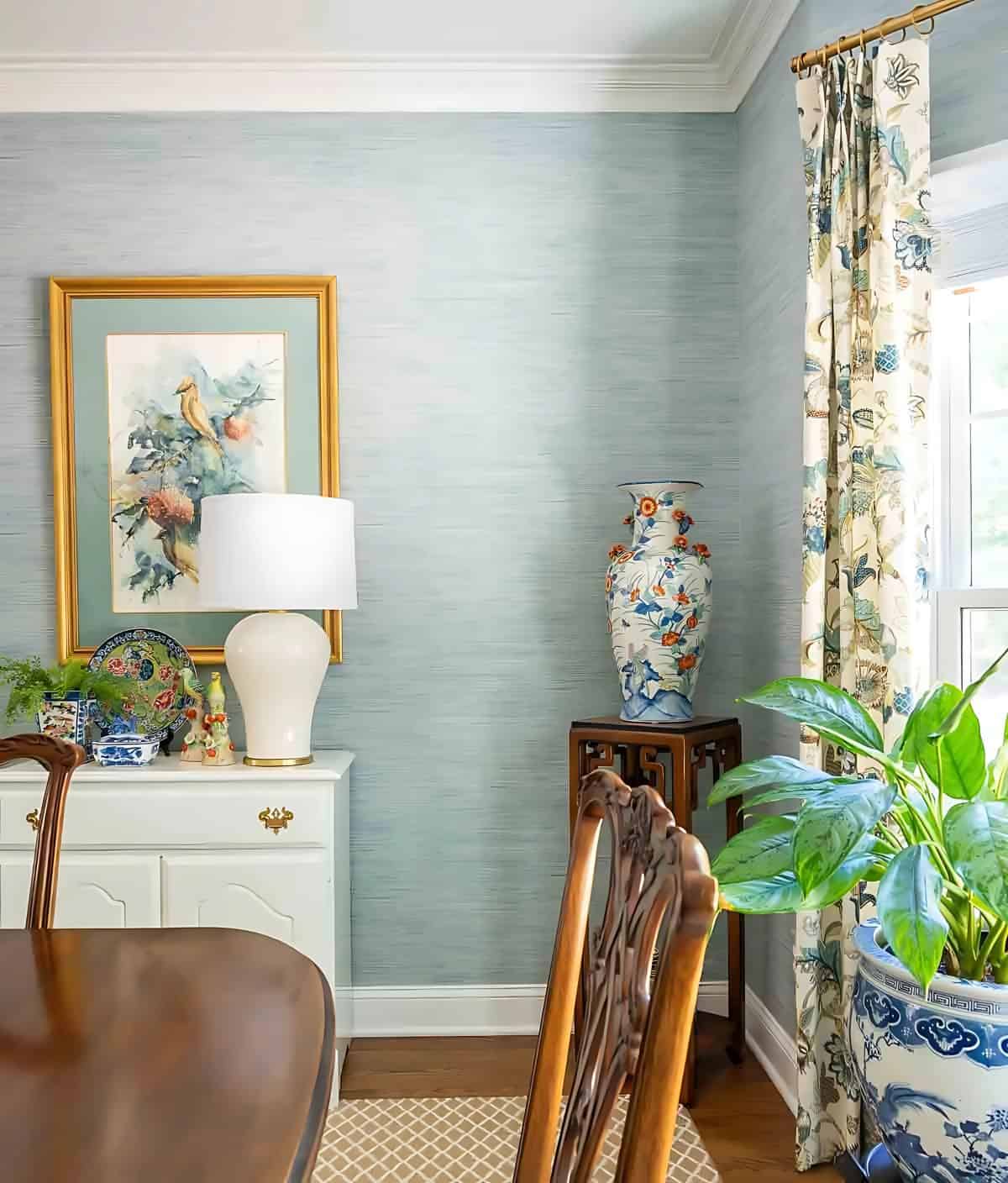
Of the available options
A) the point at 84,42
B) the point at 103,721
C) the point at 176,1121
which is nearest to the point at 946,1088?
the point at 176,1121

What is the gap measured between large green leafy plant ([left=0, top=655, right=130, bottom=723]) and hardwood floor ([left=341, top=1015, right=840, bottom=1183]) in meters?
1.22

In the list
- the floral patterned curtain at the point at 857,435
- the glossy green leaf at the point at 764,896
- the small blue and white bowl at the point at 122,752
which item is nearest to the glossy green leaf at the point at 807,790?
the glossy green leaf at the point at 764,896

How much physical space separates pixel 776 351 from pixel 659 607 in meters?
0.77

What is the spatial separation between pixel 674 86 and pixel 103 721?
249 centimetres

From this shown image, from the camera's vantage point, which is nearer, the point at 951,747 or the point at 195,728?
the point at 951,747

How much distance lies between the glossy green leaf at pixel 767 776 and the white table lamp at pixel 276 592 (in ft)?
4.00

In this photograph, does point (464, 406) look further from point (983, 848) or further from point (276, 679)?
point (983, 848)

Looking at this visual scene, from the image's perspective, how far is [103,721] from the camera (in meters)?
2.86

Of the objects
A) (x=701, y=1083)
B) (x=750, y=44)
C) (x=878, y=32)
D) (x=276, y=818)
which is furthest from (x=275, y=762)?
(x=750, y=44)

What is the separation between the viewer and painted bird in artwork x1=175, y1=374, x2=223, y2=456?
2994mm

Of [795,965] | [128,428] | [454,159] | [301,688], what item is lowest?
[795,965]

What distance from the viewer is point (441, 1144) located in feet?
7.71

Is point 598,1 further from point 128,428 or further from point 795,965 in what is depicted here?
point 795,965

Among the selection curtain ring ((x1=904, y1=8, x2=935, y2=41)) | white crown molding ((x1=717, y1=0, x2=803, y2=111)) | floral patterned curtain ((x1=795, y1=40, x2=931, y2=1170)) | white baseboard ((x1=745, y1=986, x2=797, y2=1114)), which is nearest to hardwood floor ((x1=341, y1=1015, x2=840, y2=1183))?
white baseboard ((x1=745, y1=986, x2=797, y2=1114))
